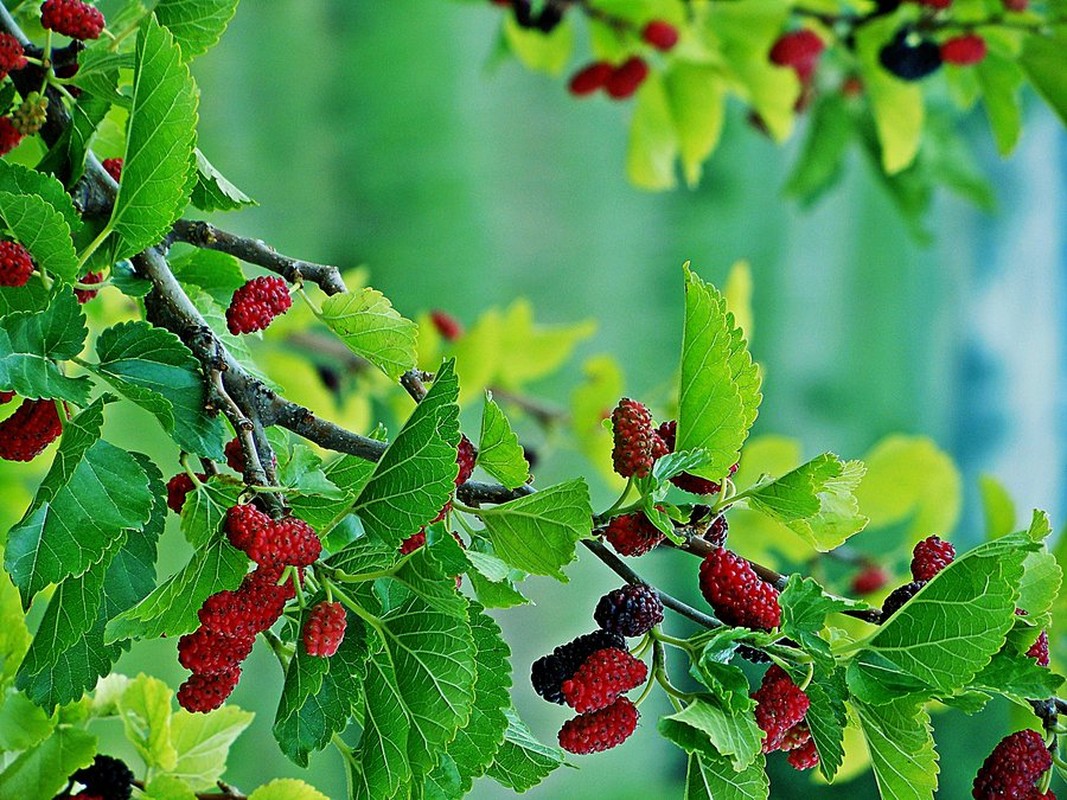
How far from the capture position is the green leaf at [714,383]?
240mm

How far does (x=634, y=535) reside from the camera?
24cm

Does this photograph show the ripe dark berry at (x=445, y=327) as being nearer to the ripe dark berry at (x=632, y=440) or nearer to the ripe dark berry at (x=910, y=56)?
the ripe dark berry at (x=910, y=56)

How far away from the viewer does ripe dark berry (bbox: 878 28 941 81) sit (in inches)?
23.5

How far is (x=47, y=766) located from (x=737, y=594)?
0.17 m

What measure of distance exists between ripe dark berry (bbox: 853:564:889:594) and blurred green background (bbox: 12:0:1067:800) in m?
0.86

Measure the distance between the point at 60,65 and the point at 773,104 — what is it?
0.48m

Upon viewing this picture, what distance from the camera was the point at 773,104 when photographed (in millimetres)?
682

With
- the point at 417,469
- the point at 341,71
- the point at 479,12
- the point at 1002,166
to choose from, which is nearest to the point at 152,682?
the point at 417,469

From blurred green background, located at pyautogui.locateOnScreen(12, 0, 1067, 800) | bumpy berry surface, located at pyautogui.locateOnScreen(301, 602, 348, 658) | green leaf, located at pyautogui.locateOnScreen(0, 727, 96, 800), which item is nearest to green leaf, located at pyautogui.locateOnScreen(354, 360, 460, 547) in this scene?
bumpy berry surface, located at pyautogui.locateOnScreen(301, 602, 348, 658)

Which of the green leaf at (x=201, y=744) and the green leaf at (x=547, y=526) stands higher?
the green leaf at (x=547, y=526)

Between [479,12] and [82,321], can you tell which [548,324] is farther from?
[82,321]

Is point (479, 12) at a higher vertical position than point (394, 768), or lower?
lower

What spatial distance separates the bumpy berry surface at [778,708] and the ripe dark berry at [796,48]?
0.49 m

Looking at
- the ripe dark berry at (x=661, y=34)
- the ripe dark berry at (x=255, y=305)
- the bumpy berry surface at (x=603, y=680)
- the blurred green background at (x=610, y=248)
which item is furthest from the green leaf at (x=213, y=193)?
the blurred green background at (x=610, y=248)
